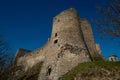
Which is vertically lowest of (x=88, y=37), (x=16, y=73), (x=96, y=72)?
(x=96, y=72)

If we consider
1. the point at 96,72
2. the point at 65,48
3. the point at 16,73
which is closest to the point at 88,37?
the point at 65,48

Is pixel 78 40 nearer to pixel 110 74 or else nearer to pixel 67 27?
pixel 67 27

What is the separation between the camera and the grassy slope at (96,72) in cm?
1000

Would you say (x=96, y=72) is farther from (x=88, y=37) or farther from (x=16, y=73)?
(x=16, y=73)

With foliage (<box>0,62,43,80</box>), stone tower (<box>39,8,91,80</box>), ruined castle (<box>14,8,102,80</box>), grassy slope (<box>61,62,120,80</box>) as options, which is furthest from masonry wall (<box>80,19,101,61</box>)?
foliage (<box>0,62,43,80</box>)

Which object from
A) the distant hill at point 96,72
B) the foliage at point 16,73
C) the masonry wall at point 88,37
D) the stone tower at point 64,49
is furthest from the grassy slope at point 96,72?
the foliage at point 16,73

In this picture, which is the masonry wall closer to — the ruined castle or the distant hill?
the ruined castle

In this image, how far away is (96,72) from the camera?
1034 centimetres

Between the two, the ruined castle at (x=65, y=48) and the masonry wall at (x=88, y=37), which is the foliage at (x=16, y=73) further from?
the masonry wall at (x=88, y=37)

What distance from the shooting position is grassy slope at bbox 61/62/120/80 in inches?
394

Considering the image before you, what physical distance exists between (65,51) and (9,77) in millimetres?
10965

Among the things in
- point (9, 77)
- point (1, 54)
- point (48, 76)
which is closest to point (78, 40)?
point (48, 76)

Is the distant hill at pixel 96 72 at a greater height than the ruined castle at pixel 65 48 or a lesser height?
lesser

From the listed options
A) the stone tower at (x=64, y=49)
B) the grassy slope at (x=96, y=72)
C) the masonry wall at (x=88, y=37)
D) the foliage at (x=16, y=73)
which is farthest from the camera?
the foliage at (x=16, y=73)
